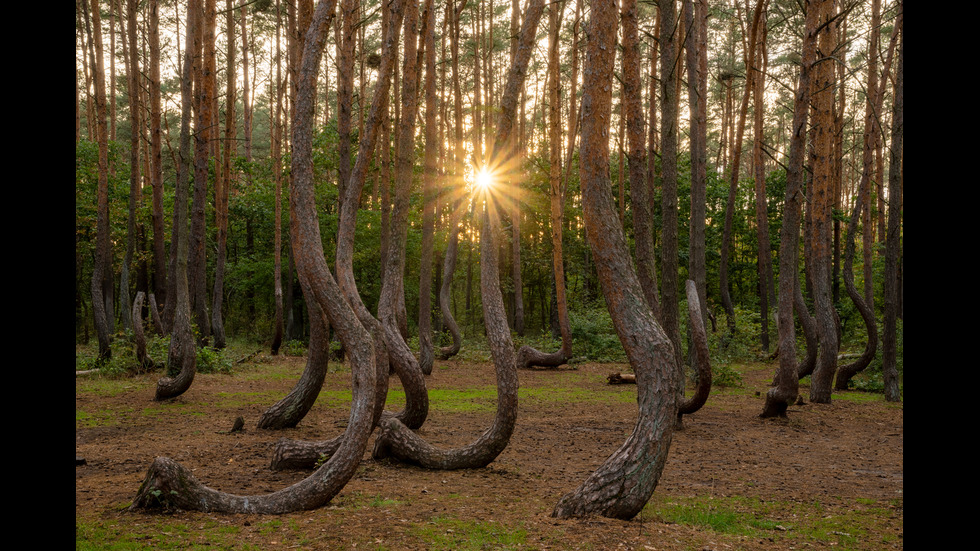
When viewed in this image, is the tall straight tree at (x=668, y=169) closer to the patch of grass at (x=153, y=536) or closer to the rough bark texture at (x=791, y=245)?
the rough bark texture at (x=791, y=245)

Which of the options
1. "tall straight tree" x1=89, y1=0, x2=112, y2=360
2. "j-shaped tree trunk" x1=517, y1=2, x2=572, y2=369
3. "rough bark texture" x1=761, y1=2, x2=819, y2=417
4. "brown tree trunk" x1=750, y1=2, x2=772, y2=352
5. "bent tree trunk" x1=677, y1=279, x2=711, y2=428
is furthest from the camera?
"brown tree trunk" x1=750, y1=2, x2=772, y2=352

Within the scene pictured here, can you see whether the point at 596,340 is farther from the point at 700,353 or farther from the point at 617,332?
the point at 617,332

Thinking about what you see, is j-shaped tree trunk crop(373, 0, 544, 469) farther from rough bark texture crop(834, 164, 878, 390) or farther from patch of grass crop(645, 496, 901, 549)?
rough bark texture crop(834, 164, 878, 390)

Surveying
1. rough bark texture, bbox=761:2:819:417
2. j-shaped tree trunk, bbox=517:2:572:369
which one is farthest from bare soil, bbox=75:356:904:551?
j-shaped tree trunk, bbox=517:2:572:369

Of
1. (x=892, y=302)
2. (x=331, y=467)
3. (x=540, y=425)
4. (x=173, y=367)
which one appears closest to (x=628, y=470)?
(x=331, y=467)

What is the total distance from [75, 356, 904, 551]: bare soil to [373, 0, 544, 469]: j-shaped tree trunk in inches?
6.7

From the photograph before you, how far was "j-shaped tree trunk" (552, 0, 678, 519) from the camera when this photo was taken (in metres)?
4.79

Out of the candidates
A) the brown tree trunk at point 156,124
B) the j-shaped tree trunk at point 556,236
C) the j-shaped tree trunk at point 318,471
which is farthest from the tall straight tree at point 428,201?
the j-shaped tree trunk at point 318,471

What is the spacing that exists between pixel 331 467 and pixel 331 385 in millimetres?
9321

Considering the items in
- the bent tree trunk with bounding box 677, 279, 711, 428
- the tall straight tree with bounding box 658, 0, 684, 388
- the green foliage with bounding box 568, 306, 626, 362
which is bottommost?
the green foliage with bounding box 568, 306, 626, 362

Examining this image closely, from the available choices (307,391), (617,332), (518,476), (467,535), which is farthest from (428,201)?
(467,535)

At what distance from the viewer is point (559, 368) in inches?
→ 728
